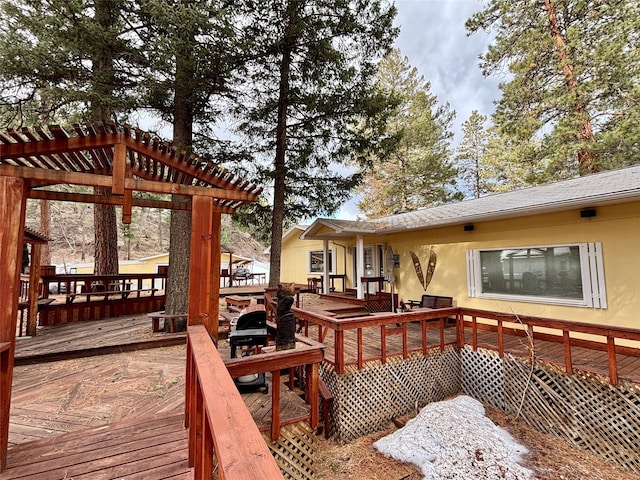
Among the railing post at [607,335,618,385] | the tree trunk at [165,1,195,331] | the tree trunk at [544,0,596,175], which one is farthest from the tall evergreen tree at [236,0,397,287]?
the railing post at [607,335,618,385]

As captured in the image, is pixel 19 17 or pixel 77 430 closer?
pixel 77 430

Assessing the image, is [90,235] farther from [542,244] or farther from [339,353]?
[542,244]

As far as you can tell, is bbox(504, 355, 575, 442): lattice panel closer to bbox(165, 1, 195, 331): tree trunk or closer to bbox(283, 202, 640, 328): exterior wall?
bbox(283, 202, 640, 328): exterior wall

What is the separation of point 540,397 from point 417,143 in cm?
1673

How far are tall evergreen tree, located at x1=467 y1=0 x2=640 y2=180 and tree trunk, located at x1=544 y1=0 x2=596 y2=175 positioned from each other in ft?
0.09

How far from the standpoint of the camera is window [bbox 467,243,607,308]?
5.24 metres

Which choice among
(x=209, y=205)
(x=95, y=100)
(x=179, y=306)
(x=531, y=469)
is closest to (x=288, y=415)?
(x=209, y=205)

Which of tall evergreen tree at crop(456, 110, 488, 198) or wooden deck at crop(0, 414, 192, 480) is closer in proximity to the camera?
wooden deck at crop(0, 414, 192, 480)

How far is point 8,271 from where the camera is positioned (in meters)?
2.21

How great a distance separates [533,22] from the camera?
10.6 metres

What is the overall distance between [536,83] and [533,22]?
2.09 meters

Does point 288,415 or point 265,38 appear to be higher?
point 265,38

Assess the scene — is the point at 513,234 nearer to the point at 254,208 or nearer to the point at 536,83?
the point at 254,208

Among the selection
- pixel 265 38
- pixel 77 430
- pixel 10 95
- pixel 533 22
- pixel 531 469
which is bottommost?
pixel 531 469
